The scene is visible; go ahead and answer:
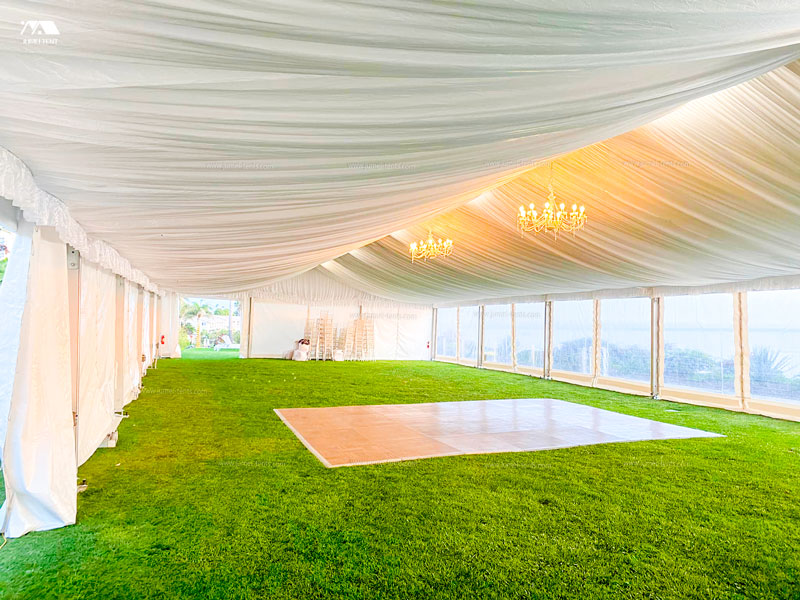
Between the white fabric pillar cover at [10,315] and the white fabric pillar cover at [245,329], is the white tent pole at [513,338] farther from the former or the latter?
the white fabric pillar cover at [10,315]

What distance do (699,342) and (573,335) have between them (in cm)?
322

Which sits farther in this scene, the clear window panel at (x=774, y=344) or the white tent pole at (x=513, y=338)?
the white tent pole at (x=513, y=338)

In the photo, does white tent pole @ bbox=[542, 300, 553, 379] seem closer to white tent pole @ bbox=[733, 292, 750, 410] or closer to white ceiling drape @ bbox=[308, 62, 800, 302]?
white ceiling drape @ bbox=[308, 62, 800, 302]

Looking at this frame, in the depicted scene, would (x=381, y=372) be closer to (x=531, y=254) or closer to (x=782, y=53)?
(x=531, y=254)

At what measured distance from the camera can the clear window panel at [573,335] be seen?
37.8 ft

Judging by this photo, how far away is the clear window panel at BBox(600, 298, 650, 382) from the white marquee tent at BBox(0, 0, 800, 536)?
2.78m

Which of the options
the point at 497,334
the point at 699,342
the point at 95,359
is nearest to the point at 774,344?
the point at 699,342

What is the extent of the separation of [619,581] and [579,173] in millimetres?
4341

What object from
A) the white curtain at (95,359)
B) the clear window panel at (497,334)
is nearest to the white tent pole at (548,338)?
the clear window panel at (497,334)

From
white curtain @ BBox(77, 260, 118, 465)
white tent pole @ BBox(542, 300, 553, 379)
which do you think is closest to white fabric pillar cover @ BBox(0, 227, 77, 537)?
white curtain @ BBox(77, 260, 118, 465)

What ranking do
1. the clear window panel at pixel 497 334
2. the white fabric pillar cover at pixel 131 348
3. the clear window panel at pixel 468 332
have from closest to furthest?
the white fabric pillar cover at pixel 131 348 < the clear window panel at pixel 497 334 < the clear window panel at pixel 468 332

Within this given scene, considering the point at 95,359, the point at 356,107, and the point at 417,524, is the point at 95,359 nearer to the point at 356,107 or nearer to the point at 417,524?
the point at 417,524

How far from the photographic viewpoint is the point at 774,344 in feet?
25.3

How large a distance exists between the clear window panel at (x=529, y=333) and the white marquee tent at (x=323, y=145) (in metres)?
5.93
